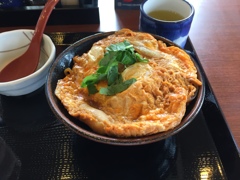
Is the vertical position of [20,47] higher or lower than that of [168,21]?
lower

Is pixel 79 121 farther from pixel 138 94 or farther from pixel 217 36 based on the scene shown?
pixel 217 36

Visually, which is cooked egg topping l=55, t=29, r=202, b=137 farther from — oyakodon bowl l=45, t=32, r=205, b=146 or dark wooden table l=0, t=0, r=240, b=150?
dark wooden table l=0, t=0, r=240, b=150

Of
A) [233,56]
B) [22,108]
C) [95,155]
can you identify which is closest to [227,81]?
[233,56]

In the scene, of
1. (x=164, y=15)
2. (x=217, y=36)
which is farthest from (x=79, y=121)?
(x=217, y=36)

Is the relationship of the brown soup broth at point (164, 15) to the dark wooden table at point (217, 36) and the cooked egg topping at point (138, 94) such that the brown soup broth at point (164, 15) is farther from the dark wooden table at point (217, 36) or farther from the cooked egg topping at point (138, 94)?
the cooked egg topping at point (138, 94)

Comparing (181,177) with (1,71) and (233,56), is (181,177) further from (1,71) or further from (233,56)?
(1,71)

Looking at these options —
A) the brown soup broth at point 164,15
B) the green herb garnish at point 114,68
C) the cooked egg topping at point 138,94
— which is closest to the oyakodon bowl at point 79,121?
the cooked egg topping at point 138,94
